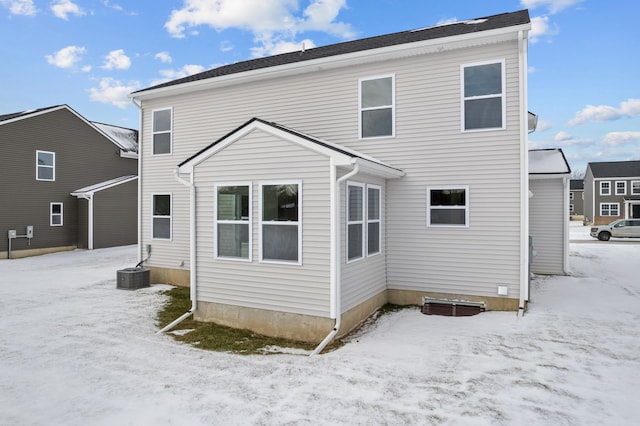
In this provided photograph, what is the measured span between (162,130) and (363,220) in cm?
756

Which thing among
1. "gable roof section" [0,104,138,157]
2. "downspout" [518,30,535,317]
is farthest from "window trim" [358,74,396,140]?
"gable roof section" [0,104,138,157]

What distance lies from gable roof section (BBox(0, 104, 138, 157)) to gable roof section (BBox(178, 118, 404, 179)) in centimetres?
1428

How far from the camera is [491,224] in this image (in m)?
7.87

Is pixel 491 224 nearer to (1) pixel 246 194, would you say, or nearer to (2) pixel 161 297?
(1) pixel 246 194

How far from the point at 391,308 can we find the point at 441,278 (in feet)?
4.16

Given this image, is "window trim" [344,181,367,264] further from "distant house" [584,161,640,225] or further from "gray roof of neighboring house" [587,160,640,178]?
"gray roof of neighboring house" [587,160,640,178]

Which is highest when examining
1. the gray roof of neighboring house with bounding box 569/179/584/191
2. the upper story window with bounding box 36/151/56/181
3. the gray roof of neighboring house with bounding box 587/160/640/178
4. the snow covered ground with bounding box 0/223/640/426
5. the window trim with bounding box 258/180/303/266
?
the gray roof of neighboring house with bounding box 587/160/640/178

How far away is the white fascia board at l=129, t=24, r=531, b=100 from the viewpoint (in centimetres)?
757

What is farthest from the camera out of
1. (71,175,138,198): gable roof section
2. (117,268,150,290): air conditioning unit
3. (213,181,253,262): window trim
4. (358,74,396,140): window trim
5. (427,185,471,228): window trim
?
(71,175,138,198): gable roof section

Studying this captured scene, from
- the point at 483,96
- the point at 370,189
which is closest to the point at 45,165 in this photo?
the point at 370,189

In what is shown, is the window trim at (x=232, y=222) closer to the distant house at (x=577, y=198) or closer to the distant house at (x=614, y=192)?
the distant house at (x=614, y=192)

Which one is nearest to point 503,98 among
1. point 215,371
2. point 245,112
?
point 245,112

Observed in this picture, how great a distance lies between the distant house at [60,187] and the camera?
17.0m

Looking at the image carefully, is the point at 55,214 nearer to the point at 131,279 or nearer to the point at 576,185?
the point at 131,279
